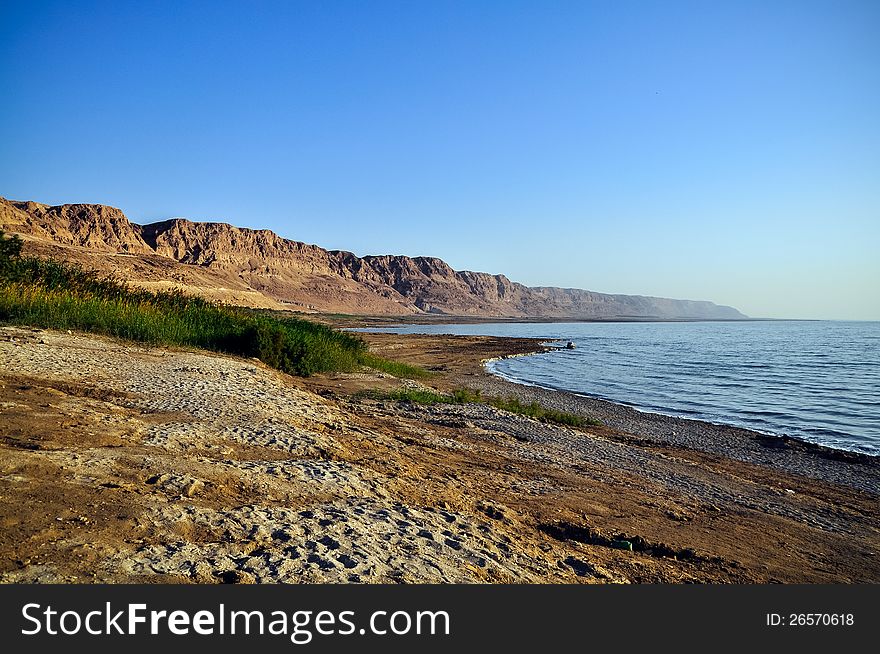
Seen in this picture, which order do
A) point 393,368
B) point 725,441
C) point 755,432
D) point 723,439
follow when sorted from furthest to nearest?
1. point 393,368
2. point 755,432
3. point 723,439
4. point 725,441

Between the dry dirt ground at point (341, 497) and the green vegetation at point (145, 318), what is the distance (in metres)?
3.16

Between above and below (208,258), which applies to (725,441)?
below

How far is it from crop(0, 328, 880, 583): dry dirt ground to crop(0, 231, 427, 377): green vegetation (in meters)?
3.16

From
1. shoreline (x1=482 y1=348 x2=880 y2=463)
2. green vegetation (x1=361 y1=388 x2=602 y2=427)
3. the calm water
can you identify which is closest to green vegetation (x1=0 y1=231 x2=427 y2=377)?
green vegetation (x1=361 y1=388 x2=602 y2=427)

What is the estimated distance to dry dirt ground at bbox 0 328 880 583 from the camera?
12.4 ft

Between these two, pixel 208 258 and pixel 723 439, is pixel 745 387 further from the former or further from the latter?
pixel 208 258

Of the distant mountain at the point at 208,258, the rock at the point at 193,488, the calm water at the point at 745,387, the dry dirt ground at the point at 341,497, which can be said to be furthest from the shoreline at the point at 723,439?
the distant mountain at the point at 208,258

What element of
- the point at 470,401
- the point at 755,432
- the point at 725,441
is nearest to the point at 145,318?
the point at 470,401

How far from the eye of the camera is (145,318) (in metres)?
16.0

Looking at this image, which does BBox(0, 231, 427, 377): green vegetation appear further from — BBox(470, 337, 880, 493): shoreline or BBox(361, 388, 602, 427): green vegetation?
BBox(470, 337, 880, 493): shoreline

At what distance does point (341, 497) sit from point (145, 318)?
43.8 feet

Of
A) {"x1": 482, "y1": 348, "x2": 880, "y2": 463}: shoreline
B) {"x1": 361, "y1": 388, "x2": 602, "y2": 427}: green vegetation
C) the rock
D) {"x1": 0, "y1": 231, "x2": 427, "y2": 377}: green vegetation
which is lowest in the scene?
{"x1": 482, "y1": 348, "x2": 880, "y2": 463}: shoreline

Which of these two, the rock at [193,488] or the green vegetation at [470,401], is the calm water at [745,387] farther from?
the rock at [193,488]

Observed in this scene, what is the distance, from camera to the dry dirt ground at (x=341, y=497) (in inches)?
149
